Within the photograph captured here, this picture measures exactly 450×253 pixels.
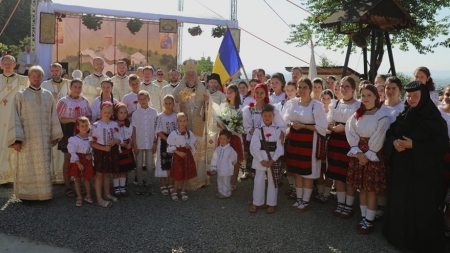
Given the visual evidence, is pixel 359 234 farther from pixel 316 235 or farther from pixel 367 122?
pixel 367 122

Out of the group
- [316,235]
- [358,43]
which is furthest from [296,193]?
[358,43]

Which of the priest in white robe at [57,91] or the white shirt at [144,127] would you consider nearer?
the white shirt at [144,127]

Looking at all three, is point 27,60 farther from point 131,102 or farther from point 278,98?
point 278,98

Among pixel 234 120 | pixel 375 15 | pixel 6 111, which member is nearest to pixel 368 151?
pixel 234 120

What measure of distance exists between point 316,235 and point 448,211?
146cm

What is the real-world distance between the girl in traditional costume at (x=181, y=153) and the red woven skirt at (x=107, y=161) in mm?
778

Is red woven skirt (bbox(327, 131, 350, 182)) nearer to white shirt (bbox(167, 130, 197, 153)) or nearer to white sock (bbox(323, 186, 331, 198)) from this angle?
white sock (bbox(323, 186, 331, 198))

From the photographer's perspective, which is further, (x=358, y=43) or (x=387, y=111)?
(x=358, y=43)

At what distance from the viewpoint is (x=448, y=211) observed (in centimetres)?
434

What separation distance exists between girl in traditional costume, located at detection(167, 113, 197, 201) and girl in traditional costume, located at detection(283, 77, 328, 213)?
1499 millimetres

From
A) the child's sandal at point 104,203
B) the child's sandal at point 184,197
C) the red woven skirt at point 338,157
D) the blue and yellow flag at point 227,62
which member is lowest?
the child's sandal at point 104,203

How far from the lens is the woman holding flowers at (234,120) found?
601 cm

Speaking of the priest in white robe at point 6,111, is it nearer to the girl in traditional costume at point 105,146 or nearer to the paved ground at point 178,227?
the paved ground at point 178,227

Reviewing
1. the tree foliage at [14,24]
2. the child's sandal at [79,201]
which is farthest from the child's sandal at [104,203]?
the tree foliage at [14,24]
